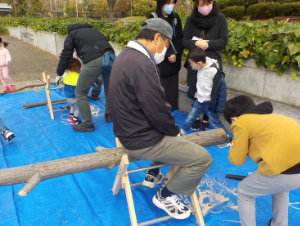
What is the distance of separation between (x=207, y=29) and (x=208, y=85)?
0.88 m

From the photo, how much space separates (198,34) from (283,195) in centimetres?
260

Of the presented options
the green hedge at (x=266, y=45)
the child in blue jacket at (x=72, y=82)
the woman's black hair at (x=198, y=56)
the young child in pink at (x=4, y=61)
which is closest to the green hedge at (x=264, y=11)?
the green hedge at (x=266, y=45)

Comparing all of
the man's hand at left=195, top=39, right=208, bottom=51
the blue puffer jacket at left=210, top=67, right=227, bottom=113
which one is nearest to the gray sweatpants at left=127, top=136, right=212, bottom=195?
the blue puffer jacket at left=210, top=67, right=227, bottom=113

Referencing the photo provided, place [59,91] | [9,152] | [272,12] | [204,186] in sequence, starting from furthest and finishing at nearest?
1. [272,12]
2. [59,91]
3. [9,152]
4. [204,186]

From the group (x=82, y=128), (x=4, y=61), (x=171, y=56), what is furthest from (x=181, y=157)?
(x=4, y=61)

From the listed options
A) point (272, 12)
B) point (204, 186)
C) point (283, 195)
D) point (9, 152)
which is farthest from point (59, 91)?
point (272, 12)

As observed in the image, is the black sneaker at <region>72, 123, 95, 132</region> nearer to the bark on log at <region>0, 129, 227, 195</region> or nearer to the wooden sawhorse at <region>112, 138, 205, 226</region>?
the wooden sawhorse at <region>112, 138, 205, 226</region>

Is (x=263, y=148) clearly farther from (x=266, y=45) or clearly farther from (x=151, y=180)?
(x=266, y=45)

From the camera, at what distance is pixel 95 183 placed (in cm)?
299

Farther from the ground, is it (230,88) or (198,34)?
(198,34)

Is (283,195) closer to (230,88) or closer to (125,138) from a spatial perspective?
(125,138)

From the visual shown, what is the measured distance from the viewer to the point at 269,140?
1790mm

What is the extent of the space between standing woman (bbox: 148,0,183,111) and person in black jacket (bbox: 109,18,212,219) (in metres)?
1.64

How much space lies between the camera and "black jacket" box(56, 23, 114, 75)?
157 inches
